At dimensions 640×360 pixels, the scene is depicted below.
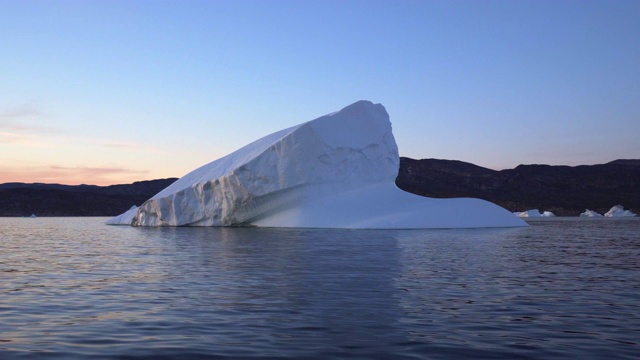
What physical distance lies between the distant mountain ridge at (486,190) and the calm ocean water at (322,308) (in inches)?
4747

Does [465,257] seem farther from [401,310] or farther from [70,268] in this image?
[70,268]

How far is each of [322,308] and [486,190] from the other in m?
165

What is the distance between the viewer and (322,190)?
35375mm

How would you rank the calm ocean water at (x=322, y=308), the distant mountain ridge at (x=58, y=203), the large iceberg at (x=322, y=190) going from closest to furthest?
1. the calm ocean water at (x=322, y=308)
2. the large iceberg at (x=322, y=190)
3. the distant mountain ridge at (x=58, y=203)

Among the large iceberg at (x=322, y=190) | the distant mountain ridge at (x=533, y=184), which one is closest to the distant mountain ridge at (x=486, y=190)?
the distant mountain ridge at (x=533, y=184)

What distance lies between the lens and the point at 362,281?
1171cm

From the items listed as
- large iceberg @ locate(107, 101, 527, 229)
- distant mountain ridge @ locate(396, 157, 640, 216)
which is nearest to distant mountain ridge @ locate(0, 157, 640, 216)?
distant mountain ridge @ locate(396, 157, 640, 216)

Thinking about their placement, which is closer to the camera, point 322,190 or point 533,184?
point 322,190

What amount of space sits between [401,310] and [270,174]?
25313 mm

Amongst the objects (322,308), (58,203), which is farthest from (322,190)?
(58,203)

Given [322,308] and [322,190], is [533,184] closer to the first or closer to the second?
[322,190]

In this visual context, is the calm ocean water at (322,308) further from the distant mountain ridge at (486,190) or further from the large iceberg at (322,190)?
the distant mountain ridge at (486,190)

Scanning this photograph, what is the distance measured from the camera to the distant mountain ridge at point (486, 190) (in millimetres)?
129625

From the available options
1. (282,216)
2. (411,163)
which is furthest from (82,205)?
(282,216)
